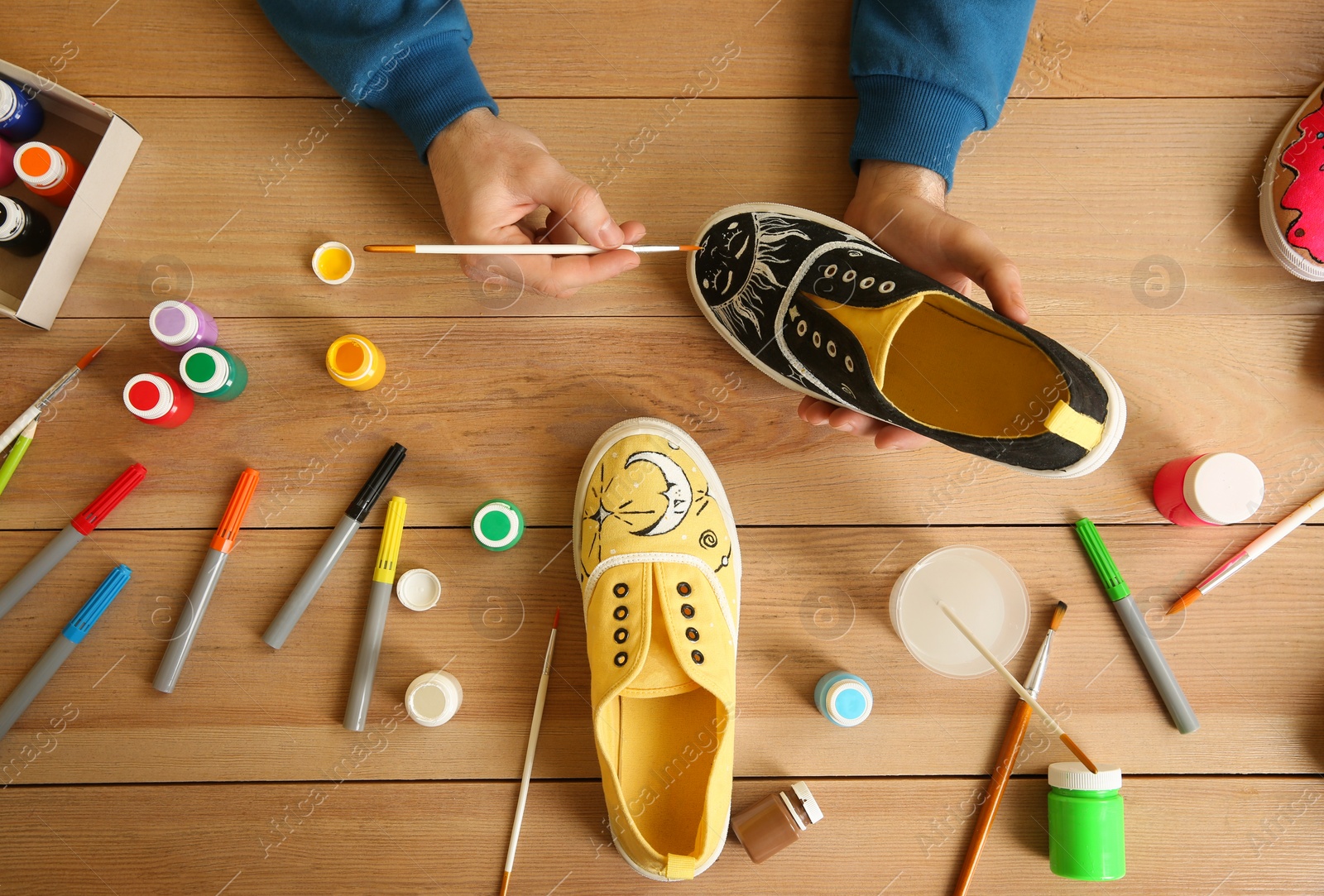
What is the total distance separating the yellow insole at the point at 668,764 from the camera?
35.8 inches

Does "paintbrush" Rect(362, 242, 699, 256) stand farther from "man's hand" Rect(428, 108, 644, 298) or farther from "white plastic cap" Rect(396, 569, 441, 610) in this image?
"white plastic cap" Rect(396, 569, 441, 610)

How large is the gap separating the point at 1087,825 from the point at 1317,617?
18.6 inches

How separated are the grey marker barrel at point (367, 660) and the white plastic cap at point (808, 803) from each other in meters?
0.60

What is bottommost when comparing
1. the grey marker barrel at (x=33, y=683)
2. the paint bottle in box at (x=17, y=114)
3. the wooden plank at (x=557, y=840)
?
the wooden plank at (x=557, y=840)

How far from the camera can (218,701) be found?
39.0 inches

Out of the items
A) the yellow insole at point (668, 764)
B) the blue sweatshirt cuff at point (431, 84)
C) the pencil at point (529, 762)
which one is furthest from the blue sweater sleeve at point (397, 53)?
the yellow insole at point (668, 764)

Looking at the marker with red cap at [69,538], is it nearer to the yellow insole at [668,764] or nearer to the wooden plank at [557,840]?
the wooden plank at [557,840]

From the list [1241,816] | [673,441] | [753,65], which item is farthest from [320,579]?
[1241,816]

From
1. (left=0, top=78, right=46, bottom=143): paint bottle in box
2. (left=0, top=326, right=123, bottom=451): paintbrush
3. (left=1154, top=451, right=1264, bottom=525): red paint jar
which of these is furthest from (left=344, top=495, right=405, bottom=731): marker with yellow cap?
(left=1154, top=451, right=1264, bottom=525): red paint jar

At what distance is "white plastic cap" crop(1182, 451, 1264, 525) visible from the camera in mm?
953

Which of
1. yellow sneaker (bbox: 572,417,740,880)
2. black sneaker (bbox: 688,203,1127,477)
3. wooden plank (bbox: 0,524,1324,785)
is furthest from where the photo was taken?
wooden plank (bbox: 0,524,1324,785)

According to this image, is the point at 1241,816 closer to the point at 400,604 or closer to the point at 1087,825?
the point at 1087,825

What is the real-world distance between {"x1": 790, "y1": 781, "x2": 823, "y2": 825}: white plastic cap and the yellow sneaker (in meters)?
0.10

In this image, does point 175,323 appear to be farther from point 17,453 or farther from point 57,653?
point 57,653
